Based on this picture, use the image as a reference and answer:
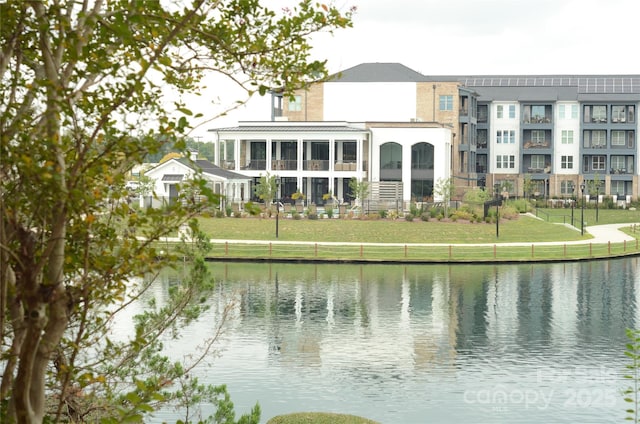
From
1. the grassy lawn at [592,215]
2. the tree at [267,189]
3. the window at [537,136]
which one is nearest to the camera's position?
the tree at [267,189]

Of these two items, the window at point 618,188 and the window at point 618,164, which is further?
the window at point 618,164

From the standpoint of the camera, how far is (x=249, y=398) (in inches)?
850

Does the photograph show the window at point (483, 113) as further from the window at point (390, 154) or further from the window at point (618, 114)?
the window at point (390, 154)

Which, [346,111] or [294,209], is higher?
[346,111]

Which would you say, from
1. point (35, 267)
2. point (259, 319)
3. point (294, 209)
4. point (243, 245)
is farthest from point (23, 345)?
point (294, 209)

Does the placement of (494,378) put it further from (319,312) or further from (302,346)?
(319,312)

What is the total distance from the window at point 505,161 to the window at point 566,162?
15.5 ft

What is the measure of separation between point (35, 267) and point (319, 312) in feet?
84.4

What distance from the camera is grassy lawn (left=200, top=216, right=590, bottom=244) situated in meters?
56.9

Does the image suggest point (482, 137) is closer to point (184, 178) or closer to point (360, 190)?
point (360, 190)

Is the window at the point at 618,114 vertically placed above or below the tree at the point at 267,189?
above

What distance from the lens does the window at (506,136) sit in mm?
98688

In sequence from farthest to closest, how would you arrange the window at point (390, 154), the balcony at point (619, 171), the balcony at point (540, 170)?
the balcony at point (540, 170), the balcony at point (619, 171), the window at point (390, 154)

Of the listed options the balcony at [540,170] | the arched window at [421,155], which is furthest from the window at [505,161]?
the arched window at [421,155]
